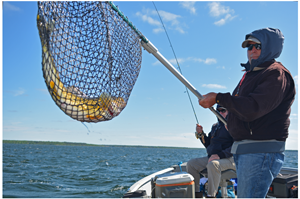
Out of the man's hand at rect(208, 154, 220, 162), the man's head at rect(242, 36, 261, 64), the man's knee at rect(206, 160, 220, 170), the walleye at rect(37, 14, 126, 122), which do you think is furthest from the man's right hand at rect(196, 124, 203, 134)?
the man's head at rect(242, 36, 261, 64)

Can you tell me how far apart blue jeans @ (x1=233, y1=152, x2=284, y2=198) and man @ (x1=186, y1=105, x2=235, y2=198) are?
1.96 meters

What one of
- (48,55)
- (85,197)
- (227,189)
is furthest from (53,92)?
(85,197)

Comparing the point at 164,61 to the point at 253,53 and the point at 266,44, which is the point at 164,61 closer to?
the point at 253,53

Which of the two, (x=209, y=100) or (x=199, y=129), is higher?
(x=209, y=100)

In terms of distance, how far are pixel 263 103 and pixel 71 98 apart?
1.46 meters

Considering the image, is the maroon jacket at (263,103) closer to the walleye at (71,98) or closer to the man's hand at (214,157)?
the walleye at (71,98)

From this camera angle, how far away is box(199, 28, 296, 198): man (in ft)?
5.71

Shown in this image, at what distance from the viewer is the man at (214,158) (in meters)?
3.77

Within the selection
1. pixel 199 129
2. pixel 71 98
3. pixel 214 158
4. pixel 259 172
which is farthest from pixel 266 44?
pixel 199 129

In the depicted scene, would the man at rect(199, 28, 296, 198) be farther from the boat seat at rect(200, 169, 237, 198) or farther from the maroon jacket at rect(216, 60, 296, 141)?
the boat seat at rect(200, 169, 237, 198)

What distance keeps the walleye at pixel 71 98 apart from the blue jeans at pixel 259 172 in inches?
49.0

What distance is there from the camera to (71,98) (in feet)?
6.75

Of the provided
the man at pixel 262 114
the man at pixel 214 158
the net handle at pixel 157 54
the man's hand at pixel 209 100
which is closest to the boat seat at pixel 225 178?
the man at pixel 214 158

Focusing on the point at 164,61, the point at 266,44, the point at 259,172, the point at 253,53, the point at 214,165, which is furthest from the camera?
the point at 214,165
